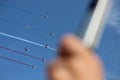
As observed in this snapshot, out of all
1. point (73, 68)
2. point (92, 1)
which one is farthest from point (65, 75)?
point (92, 1)

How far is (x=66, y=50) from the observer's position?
0.13m

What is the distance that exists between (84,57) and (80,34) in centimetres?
5

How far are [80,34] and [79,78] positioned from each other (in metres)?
0.06

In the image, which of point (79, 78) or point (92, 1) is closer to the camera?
point (79, 78)

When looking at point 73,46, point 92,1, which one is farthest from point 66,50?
point 92,1

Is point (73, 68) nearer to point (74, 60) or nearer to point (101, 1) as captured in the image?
point (74, 60)

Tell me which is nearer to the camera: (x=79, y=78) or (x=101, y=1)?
(x=79, y=78)

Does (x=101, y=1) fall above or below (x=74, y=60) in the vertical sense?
above

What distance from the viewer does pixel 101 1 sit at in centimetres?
25

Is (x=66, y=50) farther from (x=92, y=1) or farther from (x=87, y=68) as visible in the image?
(x=92, y=1)

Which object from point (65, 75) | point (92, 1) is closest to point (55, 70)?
point (65, 75)

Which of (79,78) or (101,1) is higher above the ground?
(101,1)

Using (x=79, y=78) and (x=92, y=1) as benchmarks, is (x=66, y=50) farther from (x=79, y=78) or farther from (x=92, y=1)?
(x=92, y=1)

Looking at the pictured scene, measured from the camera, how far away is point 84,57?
0.42 ft
